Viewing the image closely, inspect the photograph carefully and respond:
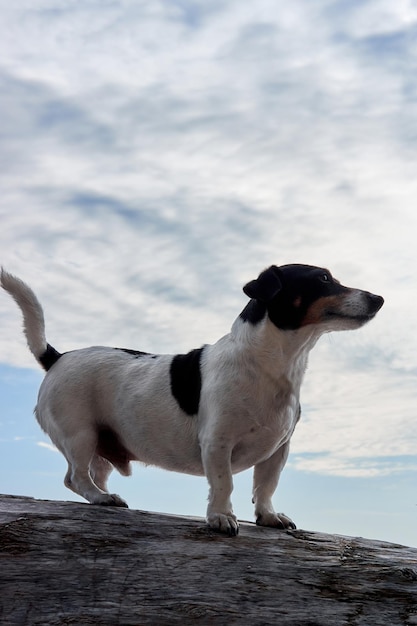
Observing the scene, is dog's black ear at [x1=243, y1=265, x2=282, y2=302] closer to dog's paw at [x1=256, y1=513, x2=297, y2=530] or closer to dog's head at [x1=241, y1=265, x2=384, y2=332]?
dog's head at [x1=241, y1=265, x2=384, y2=332]

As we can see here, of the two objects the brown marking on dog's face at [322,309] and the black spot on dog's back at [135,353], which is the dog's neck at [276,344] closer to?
the brown marking on dog's face at [322,309]

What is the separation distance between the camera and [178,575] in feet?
17.0

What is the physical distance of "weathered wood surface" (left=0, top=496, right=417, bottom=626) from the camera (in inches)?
193

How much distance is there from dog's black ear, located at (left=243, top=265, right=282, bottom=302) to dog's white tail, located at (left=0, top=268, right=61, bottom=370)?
2.17m

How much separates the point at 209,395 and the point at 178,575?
1503 millimetres

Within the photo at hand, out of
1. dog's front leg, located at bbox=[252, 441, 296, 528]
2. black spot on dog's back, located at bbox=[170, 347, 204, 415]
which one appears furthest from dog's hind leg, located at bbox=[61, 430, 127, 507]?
dog's front leg, located at bbox=[252, 441, 296, 528]

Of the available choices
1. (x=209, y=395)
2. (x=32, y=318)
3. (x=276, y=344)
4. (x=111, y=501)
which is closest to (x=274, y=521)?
(x=209, y=395)

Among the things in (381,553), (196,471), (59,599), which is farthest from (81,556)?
(381,553)

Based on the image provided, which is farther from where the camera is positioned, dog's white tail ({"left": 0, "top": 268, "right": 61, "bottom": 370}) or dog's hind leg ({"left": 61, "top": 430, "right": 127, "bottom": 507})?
dog's white tail ({"left": 0, "top": 268, "right": 61, "bottom": 370})

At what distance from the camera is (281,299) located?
6.01m

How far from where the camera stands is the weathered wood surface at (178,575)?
16.0 feet

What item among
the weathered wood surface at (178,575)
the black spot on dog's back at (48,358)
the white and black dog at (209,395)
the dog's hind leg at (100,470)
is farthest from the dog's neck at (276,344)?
the black spot on dog's back at (48,358)

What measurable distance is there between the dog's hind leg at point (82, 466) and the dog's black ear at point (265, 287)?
74.3 inches

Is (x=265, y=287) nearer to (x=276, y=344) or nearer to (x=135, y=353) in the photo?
(x=276, y=344)
